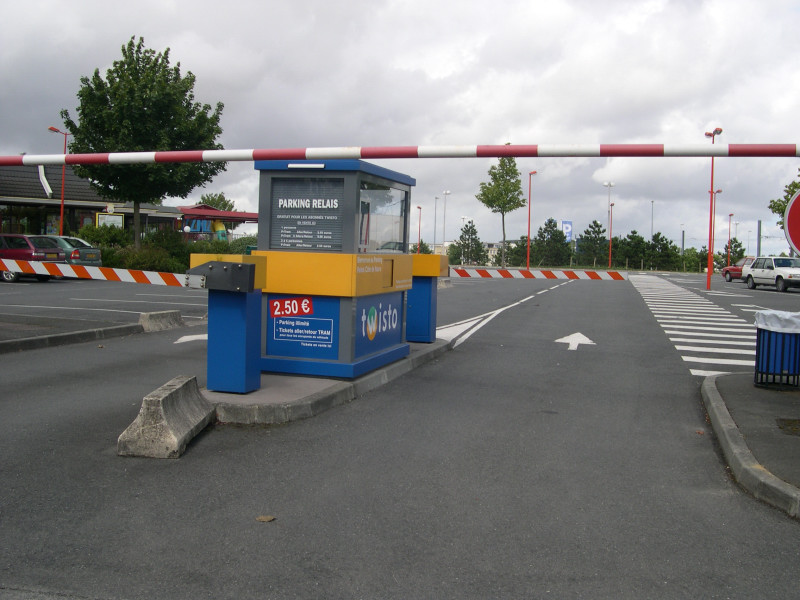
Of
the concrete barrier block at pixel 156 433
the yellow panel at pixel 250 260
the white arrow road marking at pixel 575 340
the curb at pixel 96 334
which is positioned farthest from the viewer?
the white arrow road marking at pixel 575 340

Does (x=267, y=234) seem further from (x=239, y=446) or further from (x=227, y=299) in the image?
(x=239, y=446)

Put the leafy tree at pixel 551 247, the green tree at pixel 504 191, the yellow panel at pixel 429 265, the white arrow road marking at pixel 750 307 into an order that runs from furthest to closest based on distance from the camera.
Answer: the leafy tree at pixel 551 247 < the green tree at pixel 504 191 < the white arrow road marking at pixel 750 307 < the yellow panel at pixel 429 265

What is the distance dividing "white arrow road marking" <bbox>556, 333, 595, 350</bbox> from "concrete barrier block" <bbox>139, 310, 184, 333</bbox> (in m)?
7.34

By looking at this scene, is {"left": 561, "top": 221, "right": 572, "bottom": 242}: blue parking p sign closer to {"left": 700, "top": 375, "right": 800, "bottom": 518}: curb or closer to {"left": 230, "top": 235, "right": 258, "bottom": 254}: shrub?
{"left": 230, "top": 235, "right": 258, "bottom": 254}: shrub

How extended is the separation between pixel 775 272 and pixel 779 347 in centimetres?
3233

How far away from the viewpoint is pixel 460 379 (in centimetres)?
945

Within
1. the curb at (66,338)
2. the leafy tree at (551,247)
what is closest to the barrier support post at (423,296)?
the curb at (66,338)

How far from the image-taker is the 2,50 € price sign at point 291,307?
811 centimetres

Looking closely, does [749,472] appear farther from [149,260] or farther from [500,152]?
[149,260]

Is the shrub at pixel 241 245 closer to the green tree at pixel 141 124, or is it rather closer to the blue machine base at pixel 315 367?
the green tree at pixel 141 124

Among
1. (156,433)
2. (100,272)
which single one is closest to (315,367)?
(156,433)

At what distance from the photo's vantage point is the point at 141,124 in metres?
30.6

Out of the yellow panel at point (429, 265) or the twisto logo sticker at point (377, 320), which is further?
the yellow panel at point (429, 265)

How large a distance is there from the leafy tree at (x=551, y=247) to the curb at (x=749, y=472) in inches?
2898
